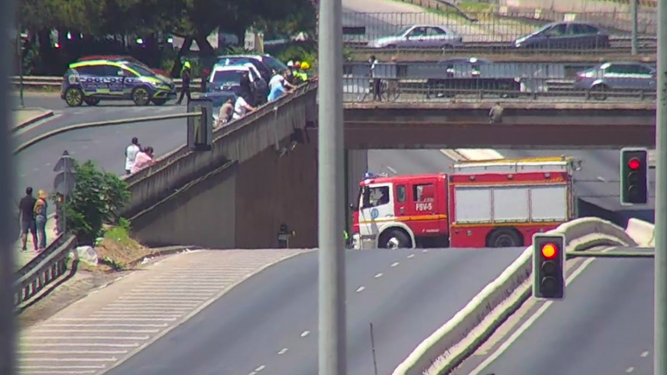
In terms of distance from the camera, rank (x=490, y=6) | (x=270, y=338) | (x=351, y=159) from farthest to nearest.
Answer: (x=490, y=6), (x=351, y=159), (x=270, y=338)

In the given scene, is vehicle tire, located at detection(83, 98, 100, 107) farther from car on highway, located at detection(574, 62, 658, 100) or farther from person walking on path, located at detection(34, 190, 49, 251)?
person walking on path, located at detection(34, 190, 49, 251)

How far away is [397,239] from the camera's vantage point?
42844 mm

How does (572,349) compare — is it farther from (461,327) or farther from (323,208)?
(323,208)

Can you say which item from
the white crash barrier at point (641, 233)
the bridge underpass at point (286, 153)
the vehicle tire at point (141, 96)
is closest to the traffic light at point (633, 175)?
the bridge underpass at point (286, 153)

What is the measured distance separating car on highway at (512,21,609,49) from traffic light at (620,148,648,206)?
55298 millimetres

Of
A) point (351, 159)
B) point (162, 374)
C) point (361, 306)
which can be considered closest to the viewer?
point (162, 374)

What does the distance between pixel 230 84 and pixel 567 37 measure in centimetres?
2675

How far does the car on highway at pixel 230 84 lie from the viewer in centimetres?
4478

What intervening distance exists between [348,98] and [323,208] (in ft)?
139

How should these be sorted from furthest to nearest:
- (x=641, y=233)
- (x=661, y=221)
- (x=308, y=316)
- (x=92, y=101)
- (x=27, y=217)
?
(x=92, y=101)
(x=641, y=233)
(x=27, y=217)
(x=308, y=316)
(x=661, y=221)

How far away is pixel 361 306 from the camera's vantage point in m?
25.6

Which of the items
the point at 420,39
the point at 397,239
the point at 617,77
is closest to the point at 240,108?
the point at 397,239

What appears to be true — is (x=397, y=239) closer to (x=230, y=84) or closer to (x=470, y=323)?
(x=230, y=84)

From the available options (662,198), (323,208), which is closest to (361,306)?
(662,198)
